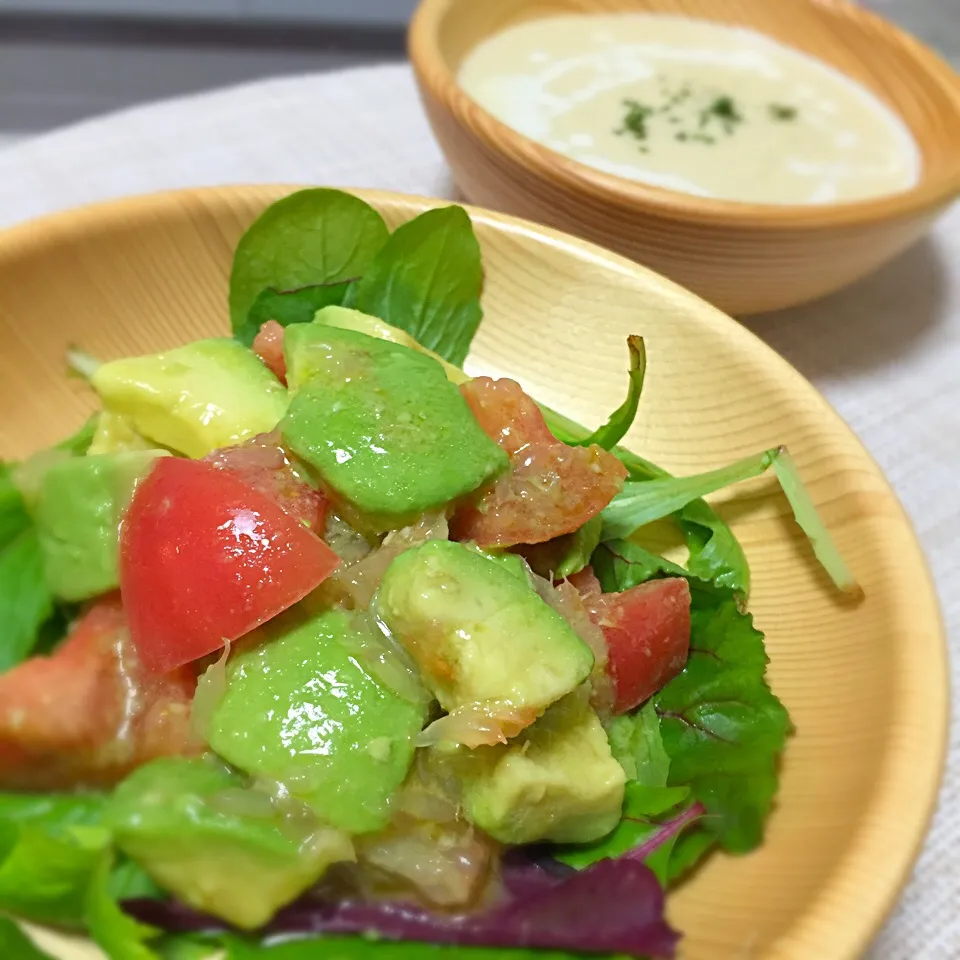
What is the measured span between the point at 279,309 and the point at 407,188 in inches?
32.4

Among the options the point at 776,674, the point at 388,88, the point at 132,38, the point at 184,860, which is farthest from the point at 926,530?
the point at 132,38

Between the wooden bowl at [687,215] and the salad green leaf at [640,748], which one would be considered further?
the wooden bowl at [687,215]

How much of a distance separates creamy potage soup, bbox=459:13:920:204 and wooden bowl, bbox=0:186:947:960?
2.04 feet

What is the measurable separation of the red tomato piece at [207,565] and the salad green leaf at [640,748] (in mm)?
388

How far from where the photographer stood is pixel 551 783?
0.96 meters

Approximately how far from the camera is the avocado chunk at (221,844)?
2.97ft

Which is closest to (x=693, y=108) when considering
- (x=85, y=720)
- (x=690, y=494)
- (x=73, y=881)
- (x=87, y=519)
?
(x=690, y=494)

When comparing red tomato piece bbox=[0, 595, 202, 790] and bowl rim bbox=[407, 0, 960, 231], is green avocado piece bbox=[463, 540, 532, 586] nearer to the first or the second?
red tomato piece bbox=[0, 595, 202, 790]

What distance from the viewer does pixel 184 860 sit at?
93 centimetres

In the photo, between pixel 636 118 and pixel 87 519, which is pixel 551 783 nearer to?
pixel 87 519

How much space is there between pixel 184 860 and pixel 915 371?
63.8 inches

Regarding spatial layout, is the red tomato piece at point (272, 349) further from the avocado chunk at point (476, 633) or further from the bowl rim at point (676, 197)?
the bowl rim at point (676, 197)

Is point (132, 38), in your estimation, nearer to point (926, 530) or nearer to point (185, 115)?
point (185, 115)

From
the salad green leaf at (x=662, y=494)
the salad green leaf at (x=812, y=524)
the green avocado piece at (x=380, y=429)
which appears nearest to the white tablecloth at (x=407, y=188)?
the salad green leaf at (x=812, y=524)
